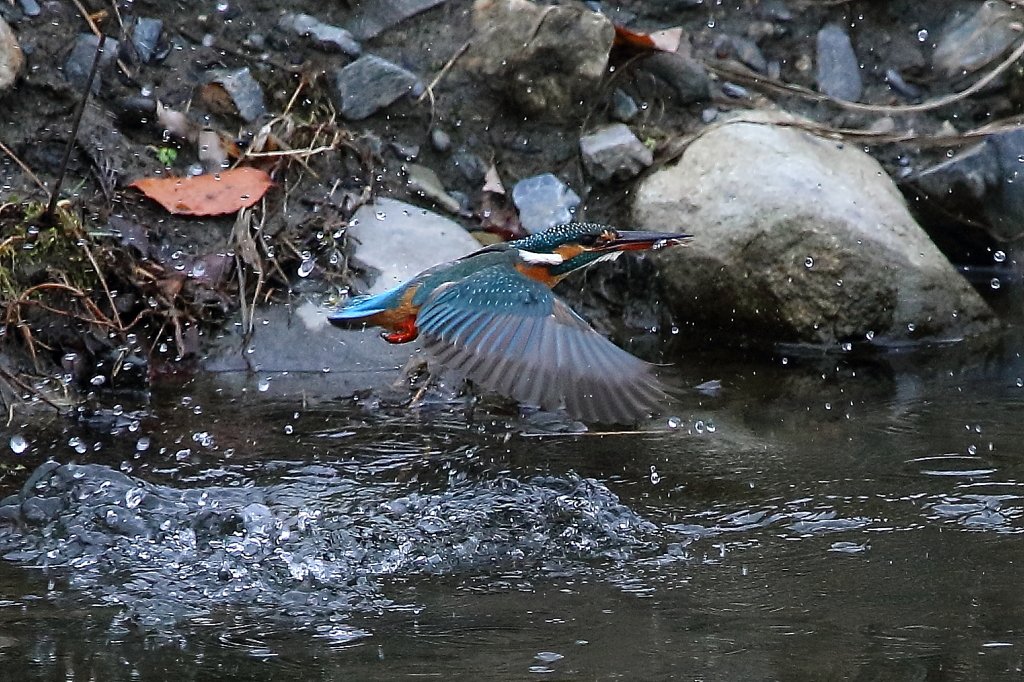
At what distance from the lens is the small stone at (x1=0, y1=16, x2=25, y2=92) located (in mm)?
5367

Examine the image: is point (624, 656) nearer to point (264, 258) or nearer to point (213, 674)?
point (213, 674)

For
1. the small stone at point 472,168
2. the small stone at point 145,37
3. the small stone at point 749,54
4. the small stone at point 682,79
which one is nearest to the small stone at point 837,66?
the small stone at point 749,54

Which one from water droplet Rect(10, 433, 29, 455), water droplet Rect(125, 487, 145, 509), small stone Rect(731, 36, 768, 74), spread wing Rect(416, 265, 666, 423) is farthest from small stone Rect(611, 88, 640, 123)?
water droplet Rect(125, 487, 145, 509)

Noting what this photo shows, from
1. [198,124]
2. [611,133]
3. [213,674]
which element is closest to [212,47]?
[198,124]

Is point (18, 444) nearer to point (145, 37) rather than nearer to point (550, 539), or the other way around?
point (550, 539)

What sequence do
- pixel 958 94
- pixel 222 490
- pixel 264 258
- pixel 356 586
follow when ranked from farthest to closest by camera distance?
1. pixel 958 94
2. pixel 264 258
3. pixel 222 490
4. pixel 356 586

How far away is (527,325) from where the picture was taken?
13.0 ft

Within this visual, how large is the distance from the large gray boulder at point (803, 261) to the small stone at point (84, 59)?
7.55 feet

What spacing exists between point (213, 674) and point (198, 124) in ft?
11.2

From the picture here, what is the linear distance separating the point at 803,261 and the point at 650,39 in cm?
137

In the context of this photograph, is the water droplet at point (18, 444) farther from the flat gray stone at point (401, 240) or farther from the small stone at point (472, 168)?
the small stone at point (472, 168)

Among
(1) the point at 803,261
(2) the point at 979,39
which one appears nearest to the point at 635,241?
(1) the point at 803,261

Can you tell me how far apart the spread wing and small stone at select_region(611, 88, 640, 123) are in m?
2.12

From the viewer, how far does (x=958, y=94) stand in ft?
21.4
